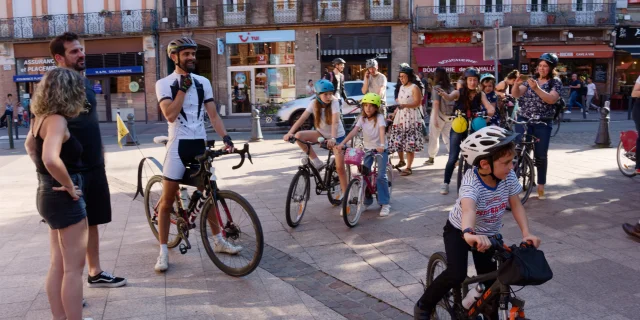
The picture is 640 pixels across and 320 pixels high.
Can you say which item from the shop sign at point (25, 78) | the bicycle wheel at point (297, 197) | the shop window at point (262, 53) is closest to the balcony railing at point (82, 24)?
the shop sign at point (25, 78)

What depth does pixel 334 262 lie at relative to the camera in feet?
17.5

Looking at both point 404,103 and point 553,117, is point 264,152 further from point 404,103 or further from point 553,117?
point 553,117

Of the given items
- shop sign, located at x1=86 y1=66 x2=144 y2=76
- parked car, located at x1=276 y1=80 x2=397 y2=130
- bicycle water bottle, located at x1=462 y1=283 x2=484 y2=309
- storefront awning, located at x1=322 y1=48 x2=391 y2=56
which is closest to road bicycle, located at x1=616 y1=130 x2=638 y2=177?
bicycle water bottle, located at x1=462 y1=283 x2=484 y2=309

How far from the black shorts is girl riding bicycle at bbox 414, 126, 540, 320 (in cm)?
→ 247

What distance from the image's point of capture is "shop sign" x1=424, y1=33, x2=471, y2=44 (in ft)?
92.0

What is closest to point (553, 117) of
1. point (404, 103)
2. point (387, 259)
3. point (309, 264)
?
point (404, 103)

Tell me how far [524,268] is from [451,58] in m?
25.8

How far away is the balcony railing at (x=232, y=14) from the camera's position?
1113 inches

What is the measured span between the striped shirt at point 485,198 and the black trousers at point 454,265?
78mm

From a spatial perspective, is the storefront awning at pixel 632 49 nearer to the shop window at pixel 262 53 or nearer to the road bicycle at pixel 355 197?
the shop window at pixel 262 53

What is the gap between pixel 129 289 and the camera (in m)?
4.70

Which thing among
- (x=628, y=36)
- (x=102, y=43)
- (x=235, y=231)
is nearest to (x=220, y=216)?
(x=235, y=231)

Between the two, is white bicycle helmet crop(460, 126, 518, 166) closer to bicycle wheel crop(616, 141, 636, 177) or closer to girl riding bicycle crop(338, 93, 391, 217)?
girl riding bicycle crop(338, 93, 391, 217)

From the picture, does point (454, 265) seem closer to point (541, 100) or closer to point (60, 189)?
point (60, 189)
